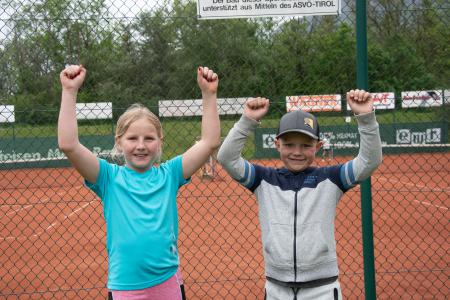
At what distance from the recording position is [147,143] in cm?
220

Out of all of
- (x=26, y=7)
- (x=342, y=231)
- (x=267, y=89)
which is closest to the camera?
(x=26, y=7)

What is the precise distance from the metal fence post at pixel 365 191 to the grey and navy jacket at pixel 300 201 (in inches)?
41.9

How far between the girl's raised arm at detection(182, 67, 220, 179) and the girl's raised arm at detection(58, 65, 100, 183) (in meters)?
0.44

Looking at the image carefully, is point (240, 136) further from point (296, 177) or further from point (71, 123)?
point (71, 123)

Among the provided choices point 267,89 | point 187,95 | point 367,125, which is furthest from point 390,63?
point 367,125

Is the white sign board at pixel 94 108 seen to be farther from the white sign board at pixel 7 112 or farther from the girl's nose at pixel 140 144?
the girl's nose at pixel 140 144

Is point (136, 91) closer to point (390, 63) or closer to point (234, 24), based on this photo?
point (234, 24)

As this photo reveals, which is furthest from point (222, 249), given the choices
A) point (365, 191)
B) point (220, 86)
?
point (365, 191)

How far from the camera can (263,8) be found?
142 inches

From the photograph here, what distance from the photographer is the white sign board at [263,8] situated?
11.7ft

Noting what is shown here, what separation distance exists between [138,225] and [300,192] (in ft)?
2.45

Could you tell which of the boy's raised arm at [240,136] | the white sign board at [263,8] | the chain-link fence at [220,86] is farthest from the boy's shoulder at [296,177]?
the chain-link fence at [220,86]

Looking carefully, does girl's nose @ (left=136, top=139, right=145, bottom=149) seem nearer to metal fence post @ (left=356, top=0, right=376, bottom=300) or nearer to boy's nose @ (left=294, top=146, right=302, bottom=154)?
boy's nose @ (left=294, top=146, right=302, bottom=154)

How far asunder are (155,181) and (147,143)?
173 mm
